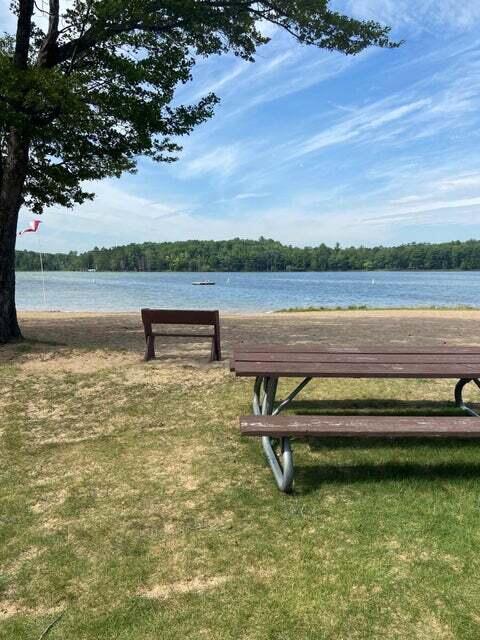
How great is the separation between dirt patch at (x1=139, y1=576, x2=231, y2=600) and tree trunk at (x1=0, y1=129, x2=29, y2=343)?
650 centimetres

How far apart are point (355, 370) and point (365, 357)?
0.54m

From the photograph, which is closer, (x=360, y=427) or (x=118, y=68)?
(x=360, y=427)

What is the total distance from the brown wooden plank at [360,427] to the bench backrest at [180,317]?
345cm

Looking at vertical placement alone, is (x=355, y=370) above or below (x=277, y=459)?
above

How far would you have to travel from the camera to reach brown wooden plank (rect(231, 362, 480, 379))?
3764 mm

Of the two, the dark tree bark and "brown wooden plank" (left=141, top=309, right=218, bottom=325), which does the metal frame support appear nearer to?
"brown wooden plank" (left=141, top=309, right=218, bottom=325)

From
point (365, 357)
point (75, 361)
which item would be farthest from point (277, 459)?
point (75, 361)

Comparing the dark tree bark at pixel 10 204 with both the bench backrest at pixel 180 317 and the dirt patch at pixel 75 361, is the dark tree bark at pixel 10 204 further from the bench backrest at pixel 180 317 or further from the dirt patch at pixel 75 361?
the bench backrest at pixel 180 317

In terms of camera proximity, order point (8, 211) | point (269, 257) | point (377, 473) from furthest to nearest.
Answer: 1. point (269, 257)
2. point (8, 211)
3. point (377, 473)

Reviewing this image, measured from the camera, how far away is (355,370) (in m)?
3.86

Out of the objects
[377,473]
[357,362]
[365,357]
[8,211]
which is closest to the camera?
[377,473]

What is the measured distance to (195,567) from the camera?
2594mm

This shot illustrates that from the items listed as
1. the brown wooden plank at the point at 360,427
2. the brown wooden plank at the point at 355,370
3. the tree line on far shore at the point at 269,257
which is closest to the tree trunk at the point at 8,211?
the brown wooden plank at the point at 355,370

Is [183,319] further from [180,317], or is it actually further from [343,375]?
[343,375]
